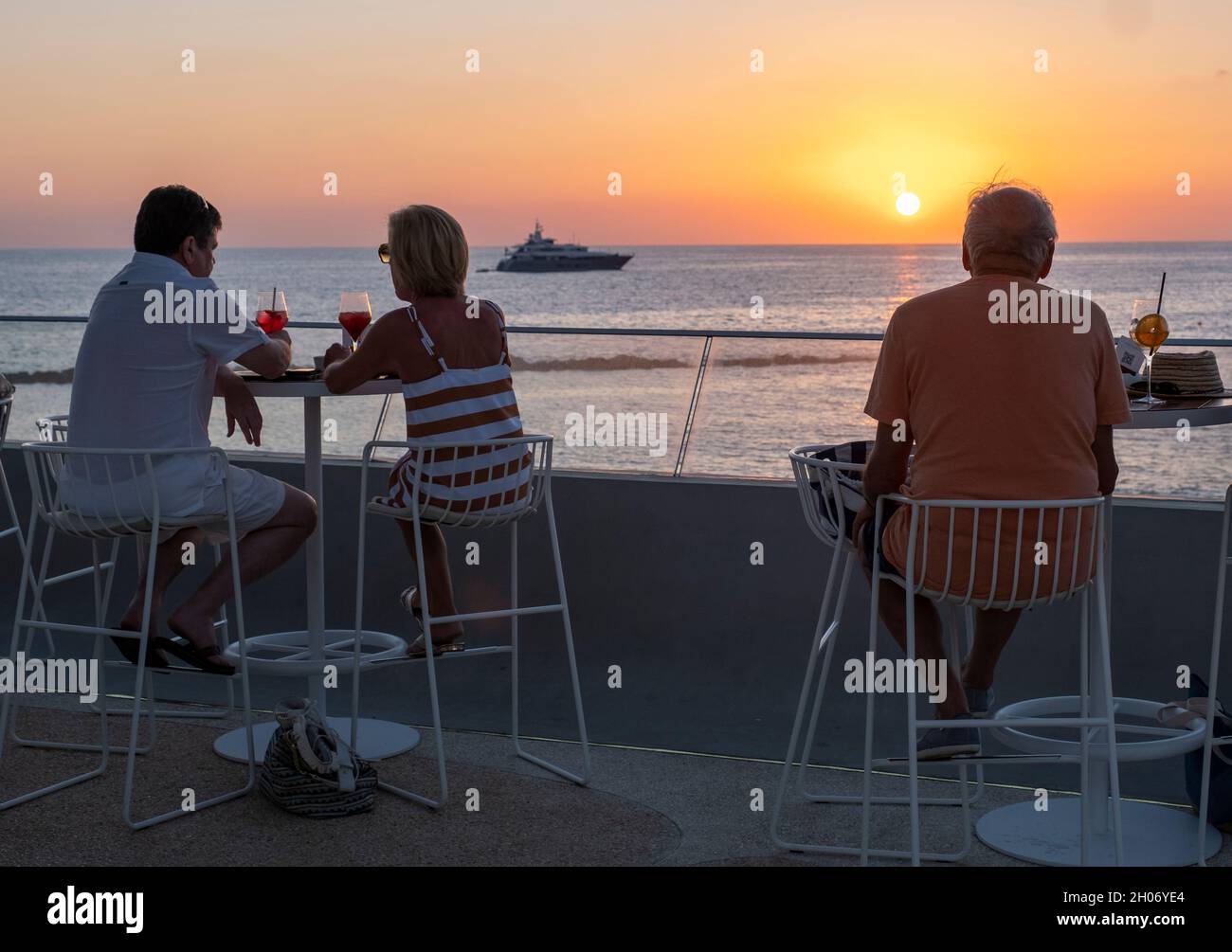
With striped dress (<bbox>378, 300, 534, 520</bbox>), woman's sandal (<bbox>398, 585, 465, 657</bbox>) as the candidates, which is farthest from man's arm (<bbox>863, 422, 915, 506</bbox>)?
woman's sandal (<bbox>398, 585, 465, 657</bbox>)

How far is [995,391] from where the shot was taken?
9.30ft

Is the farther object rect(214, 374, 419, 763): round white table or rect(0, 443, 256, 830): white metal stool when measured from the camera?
rect(214, 374, 419, 763): round white table

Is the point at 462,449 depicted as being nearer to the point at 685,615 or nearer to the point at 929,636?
the point at 929,636

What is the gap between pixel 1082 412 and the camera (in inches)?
113

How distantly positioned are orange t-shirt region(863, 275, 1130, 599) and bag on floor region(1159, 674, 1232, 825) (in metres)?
0.73

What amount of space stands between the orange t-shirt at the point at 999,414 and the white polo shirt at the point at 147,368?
5.77ft

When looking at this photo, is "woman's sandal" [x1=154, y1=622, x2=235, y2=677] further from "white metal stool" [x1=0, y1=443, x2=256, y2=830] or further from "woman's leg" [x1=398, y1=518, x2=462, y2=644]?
"woman's leg" [x1=398, y1=518, x2=462, y2=644]

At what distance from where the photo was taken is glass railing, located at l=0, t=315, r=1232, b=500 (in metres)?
5.63

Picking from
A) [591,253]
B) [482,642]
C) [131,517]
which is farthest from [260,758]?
[591,253]

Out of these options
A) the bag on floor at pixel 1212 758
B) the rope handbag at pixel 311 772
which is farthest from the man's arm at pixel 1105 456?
the rope handbag at pixel 311 772

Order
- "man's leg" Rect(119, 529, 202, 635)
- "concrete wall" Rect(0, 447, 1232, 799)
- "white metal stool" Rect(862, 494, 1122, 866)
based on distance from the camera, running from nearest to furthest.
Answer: "white metal stool" Rect(862, 494, 1122, 866), "man's leg" Rect(119, 529, 202, 635), "concrete wall" Rect(0, 447, 1232, 799)

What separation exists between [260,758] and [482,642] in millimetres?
1519

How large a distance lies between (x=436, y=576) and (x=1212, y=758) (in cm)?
214

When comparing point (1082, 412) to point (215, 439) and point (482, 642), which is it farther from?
point (215, 439)
